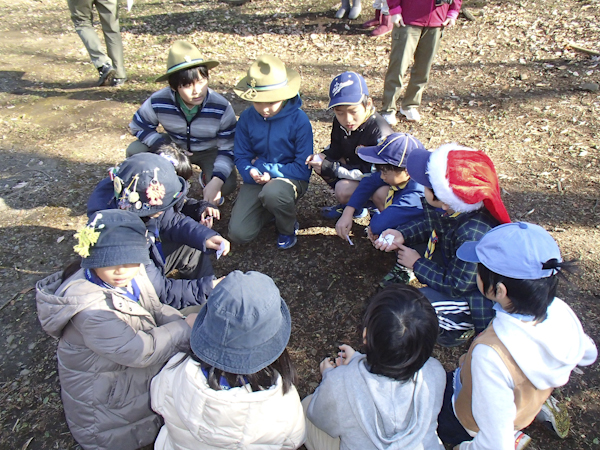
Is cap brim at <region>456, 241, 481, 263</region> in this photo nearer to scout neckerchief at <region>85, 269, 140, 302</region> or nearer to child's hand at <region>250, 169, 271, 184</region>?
scout neckerchief at <region>85, 269, 140, 302</region>

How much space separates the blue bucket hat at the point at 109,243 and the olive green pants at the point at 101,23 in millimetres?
5007

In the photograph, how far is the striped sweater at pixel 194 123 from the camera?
12.6 ft

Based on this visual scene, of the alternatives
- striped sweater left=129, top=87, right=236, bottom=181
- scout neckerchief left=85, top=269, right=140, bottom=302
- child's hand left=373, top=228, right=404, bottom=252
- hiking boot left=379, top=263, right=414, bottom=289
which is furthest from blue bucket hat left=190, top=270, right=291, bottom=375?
striped sweater left=129, top=87, right=236, bottom=181

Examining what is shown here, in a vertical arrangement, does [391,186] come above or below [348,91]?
below

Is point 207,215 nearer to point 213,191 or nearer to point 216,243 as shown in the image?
point 216,243

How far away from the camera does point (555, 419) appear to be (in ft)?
7.65

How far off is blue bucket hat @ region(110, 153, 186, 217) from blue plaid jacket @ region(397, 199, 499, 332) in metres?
1.65

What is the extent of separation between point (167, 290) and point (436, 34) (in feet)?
13.7

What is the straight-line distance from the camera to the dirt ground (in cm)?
295

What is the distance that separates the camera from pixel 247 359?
159 centimetres

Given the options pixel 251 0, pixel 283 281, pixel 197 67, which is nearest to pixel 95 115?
pixel 197 67

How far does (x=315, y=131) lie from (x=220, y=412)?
13.4 feet

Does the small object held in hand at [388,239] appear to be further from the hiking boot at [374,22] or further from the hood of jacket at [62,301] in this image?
the hiking boot at [374,22]

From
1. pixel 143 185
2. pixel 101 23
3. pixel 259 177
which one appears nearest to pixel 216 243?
pixel 143 185
